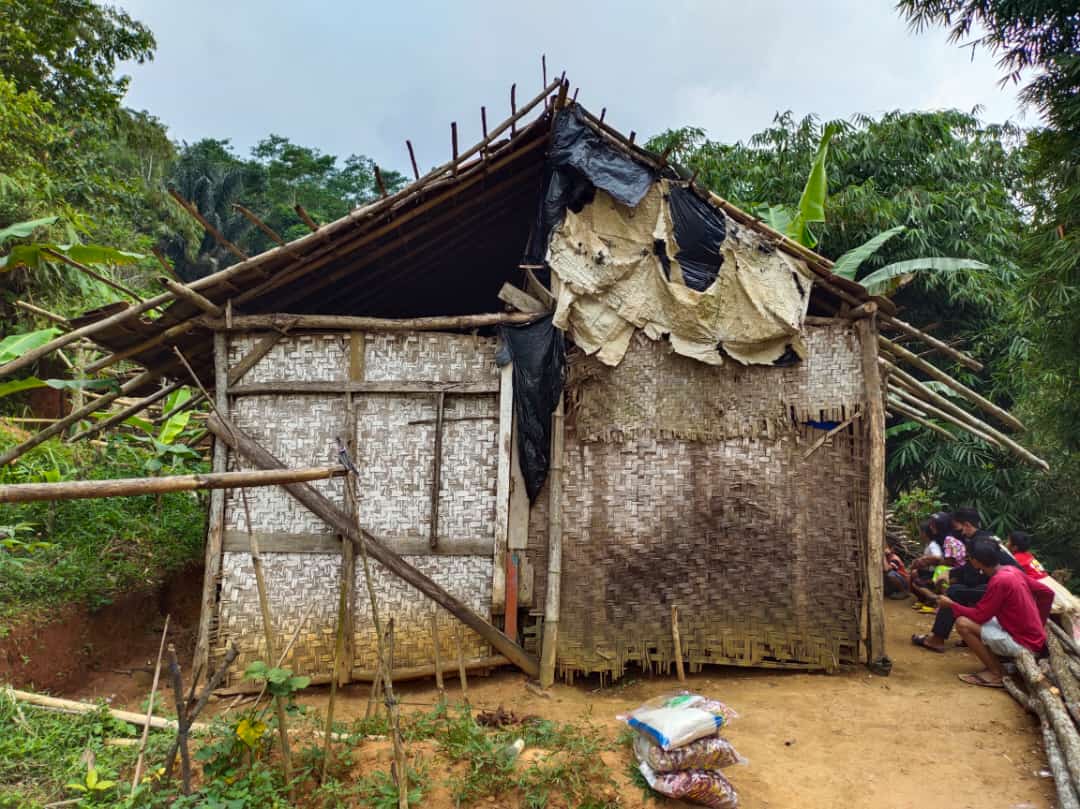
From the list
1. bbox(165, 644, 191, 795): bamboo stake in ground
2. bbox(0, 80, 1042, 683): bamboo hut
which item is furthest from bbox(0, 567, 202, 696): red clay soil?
bbox(165, 644, 191, 795): bamboo stake in ground

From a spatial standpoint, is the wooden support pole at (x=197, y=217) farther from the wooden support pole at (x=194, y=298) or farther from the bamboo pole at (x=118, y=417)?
the bamboo pole at (x=118, y=417)

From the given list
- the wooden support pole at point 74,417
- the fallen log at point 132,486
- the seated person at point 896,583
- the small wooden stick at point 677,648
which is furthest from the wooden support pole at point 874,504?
the wooden support pole at point 74,417

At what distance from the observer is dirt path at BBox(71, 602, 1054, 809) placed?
11.4 feet

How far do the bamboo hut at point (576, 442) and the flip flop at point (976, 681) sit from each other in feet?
2.19

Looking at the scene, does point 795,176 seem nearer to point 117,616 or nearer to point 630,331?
point 630,331

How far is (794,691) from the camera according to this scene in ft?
15.6

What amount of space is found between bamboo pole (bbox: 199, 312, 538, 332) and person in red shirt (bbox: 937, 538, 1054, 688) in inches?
156

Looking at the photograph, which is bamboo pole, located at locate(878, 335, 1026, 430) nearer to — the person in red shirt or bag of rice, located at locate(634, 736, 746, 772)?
the person in red shirt

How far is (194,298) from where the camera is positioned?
4.68 metres

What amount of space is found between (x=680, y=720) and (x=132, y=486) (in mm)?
2675

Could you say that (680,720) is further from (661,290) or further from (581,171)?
(581,171)

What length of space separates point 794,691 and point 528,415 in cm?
278

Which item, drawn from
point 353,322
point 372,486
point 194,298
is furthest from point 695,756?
point 194,298

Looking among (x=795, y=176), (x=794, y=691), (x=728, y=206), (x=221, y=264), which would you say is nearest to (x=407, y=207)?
(x=728, y=206)
